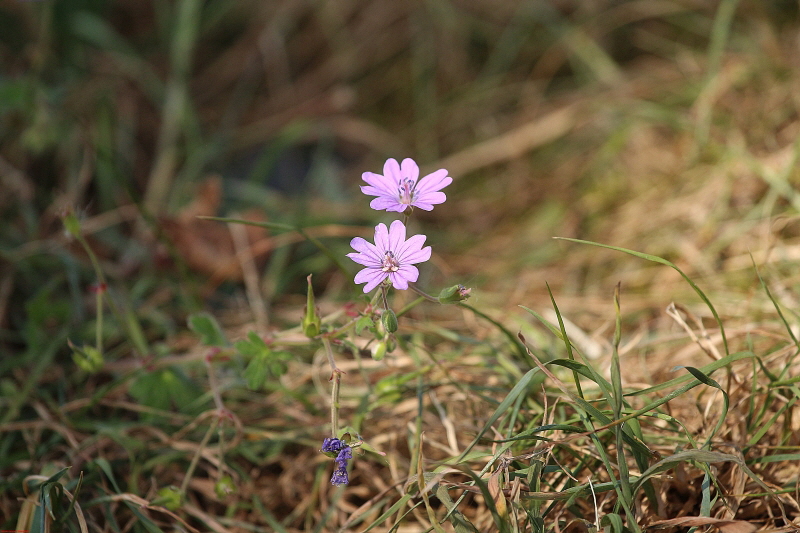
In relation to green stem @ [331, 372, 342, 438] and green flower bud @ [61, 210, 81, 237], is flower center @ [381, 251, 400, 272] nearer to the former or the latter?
green stem @ [331, 372, 342, 438]

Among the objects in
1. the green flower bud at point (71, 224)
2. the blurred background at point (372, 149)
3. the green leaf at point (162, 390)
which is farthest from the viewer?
the blurred background at point (372, 149)

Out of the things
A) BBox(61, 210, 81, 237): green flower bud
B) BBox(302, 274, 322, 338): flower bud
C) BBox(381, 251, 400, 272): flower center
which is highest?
BBox(61, 210, 81, 237): green flower bud

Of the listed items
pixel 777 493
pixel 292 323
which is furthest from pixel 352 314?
pixel 777 493

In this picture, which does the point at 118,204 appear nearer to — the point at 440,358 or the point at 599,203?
the point at 440,358

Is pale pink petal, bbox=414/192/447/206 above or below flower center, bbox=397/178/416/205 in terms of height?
below

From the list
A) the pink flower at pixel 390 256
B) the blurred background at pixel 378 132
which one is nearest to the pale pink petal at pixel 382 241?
the pink flower at pixel 390 256

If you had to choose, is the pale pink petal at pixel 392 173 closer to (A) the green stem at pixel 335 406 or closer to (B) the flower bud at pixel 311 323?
(B) the flower bud at pixel 311 323

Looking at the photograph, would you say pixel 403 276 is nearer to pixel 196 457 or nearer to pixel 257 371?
pixel 257 371

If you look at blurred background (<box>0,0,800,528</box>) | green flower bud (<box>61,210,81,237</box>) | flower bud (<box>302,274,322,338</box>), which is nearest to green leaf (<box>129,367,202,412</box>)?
blurred background (<box>0,0,800,528</box>)
